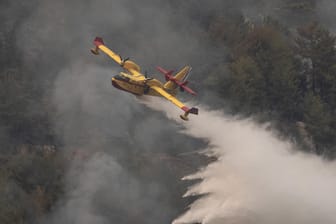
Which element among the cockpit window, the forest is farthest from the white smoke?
the cockpit window

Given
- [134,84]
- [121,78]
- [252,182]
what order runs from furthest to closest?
[252,182], [134,84], [121,78]

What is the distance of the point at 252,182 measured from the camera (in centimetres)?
4450

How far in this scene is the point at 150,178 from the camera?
144 feet

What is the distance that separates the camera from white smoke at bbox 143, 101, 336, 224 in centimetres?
4319

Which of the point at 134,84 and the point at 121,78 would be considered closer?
the point at 121,78

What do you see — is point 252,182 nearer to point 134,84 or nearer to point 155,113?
point 134,84

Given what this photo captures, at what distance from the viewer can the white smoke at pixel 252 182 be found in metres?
43.2

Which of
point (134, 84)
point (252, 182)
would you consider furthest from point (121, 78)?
point (252, 182)

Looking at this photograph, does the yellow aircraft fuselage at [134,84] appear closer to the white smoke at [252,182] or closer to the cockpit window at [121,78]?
the cockpit window at [121,78]

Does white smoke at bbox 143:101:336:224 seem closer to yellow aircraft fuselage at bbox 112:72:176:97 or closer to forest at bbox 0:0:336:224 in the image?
forest at bbox 0:0:336:224

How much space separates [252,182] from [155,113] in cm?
1058

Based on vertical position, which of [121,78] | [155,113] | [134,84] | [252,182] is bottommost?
[252,182]

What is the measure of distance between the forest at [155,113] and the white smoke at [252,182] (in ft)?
6.20

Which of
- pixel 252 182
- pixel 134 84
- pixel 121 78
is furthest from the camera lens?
pixel 252 182
